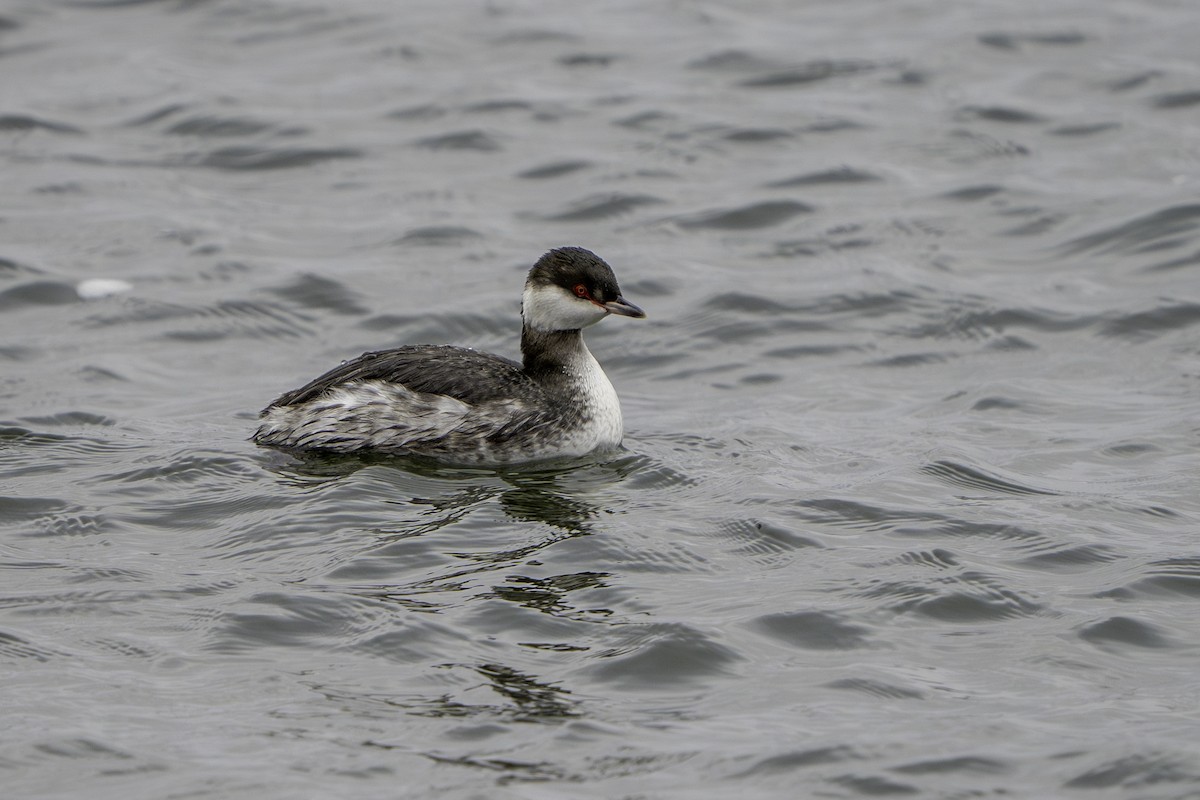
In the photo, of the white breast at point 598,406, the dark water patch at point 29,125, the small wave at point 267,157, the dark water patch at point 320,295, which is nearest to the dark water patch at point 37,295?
the dark water patch at point 320,295

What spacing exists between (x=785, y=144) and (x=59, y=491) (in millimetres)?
8217

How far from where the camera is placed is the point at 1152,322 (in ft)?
38.2

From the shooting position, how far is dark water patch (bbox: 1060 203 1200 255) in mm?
12953

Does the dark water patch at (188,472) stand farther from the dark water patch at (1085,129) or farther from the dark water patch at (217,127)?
the dark water patch at (1085,129)

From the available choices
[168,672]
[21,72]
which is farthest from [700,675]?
[21,72]

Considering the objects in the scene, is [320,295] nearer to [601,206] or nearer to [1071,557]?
[601,206]

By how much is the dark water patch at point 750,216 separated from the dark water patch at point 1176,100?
3665 mm

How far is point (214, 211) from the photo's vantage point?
45.0 ft

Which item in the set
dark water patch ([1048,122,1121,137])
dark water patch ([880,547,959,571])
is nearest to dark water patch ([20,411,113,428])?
dark water patch ([880,547,959,571])

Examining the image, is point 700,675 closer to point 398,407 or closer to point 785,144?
point 398,407

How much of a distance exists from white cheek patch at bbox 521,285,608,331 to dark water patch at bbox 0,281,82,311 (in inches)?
153

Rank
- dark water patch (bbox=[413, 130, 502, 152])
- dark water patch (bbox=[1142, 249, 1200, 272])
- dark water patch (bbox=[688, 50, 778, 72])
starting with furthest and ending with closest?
1. dark water patch (bbox=[688, 50, 778, 72])
2. dark water patch (bbox=[413, 130, 502, 152])
3. dark water patch (bbox=[1142, 249, 1200, 272])

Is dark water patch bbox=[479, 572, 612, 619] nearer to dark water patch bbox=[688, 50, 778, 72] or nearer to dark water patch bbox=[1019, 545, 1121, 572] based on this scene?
dark water patch bbox=[1019, 545, 1121, 572]

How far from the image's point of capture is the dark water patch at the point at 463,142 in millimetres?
15234
